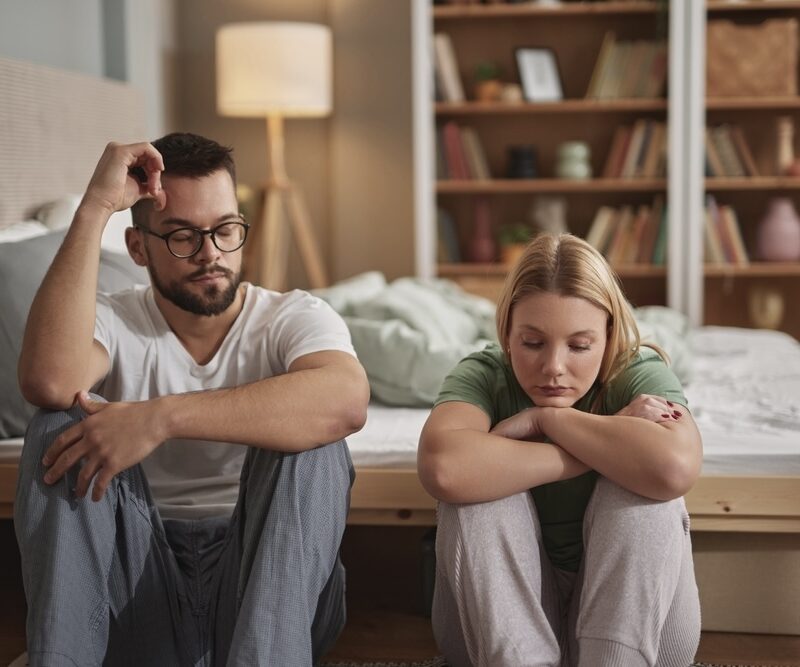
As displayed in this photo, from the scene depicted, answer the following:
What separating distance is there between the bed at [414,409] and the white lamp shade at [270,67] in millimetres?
777

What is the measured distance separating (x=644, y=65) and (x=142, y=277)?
9.19 ft

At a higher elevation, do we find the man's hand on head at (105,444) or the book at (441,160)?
the book at (441,160)

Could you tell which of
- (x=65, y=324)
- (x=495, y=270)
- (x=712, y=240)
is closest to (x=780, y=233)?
(x=712, y=240)

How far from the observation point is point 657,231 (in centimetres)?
461

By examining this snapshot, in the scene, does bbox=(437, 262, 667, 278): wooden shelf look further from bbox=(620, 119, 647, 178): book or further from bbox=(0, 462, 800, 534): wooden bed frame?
bbox=(0, 462, 800, 534): wooden bed frame

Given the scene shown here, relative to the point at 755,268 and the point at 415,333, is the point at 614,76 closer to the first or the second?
the point at 755,268

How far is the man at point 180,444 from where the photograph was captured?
159 cm

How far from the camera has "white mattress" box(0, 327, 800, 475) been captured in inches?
79.9

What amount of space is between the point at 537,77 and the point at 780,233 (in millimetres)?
1211

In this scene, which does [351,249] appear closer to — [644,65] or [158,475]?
[644,65]

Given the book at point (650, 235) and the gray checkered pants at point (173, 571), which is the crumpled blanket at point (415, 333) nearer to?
the gray checkered pants at point (173, 571)

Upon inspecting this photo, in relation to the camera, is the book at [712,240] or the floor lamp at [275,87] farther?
the book at [712,240]

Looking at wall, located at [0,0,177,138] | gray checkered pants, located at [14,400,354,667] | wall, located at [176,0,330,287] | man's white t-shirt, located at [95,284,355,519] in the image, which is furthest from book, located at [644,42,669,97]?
gray checkered pants, located at [14,400,354,667]

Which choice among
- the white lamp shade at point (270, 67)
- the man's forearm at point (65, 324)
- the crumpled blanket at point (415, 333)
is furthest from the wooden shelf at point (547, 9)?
the man's forearm at point (65, 324)
